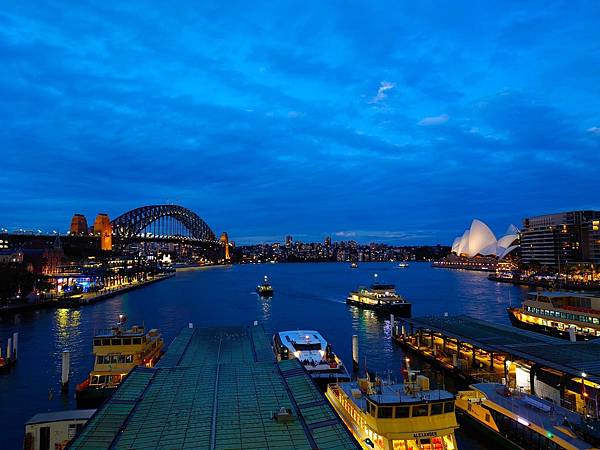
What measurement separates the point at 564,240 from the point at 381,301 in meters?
84.8

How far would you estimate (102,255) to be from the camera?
111m

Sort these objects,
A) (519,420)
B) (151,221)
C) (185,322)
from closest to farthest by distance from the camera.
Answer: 1. (519,420)
2. (185,322)
3. (151,221)

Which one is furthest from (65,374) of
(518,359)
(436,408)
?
(518,359)

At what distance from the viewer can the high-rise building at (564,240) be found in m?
108

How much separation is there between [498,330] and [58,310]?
144 ft

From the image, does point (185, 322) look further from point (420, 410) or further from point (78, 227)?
point (78, 227)

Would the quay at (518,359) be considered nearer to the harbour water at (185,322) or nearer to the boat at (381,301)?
the harbour water at (185,322)

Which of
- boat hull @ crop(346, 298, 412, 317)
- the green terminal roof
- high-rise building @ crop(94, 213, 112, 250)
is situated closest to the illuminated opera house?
boat hull @ crop(346, 298, 412, 317)

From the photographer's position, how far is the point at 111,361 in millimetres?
21000

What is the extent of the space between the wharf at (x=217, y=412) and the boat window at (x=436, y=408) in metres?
3.08

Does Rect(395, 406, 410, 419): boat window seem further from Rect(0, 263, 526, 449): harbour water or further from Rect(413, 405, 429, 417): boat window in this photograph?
Rect(0, 263, 526, 449): harbour water

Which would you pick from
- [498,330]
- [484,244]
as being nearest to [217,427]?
[498,330]

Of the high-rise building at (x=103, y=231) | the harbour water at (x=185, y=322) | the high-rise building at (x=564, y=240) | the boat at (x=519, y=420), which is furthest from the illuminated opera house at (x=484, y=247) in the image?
the boat at (x=519, y=420)

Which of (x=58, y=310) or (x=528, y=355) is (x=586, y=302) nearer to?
(x=528, y=355)
